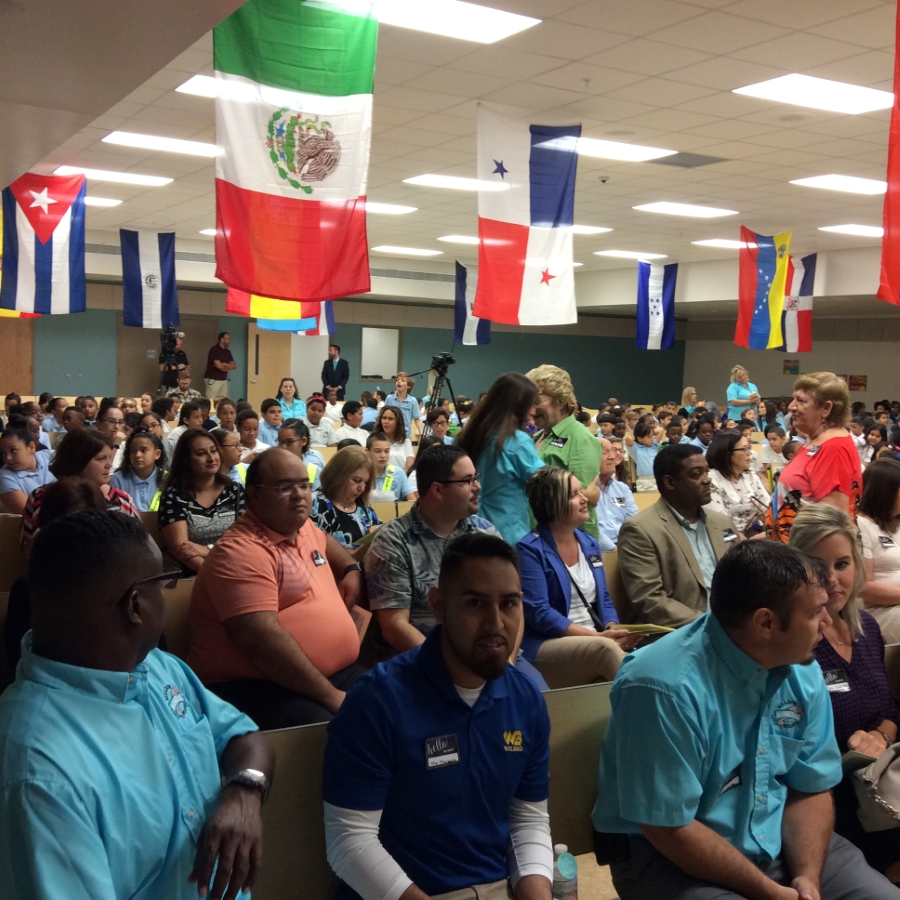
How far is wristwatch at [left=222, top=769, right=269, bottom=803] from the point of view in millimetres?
1668

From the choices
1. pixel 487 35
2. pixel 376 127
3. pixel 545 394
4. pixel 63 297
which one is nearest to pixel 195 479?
pixel 545 394

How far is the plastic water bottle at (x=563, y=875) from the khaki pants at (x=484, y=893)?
1.10 ft

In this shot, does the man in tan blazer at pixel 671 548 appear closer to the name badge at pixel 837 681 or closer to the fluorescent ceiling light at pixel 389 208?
the name badge at pixel 837 681

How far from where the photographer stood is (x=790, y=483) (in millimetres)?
4461

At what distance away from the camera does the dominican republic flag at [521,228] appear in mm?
6773

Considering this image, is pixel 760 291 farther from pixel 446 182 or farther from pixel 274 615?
pixel 274 615

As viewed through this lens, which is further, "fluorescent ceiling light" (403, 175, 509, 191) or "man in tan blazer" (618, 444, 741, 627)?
"fluorescent ceiling light" (403, 175, 509, 191)

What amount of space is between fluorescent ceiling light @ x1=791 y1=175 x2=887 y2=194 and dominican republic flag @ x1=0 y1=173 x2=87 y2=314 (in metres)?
7.97

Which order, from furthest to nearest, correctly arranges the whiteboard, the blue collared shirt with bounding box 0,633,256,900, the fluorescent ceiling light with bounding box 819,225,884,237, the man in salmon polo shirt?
the whiteboard → the fluorescent ceiling light with bounding box 819,225,884,237 → the man in salmon polo shirt → the blue collared shirt with bounding box 0,633,256,900

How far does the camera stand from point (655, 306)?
15297 millimetres

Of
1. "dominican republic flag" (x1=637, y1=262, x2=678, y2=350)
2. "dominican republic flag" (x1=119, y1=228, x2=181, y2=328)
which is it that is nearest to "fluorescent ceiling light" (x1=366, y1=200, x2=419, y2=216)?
"dominican republic flag" (x1=119, y1=228, x2=181, y2=328)

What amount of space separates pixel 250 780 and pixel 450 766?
1.61ft

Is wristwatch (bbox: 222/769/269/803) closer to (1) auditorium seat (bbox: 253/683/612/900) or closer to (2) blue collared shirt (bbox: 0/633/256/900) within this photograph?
(2) blue collared shirt (bbox: 0/633/256/900)

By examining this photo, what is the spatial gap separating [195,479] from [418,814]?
111 inches
